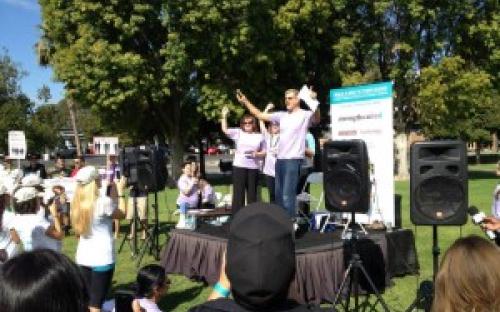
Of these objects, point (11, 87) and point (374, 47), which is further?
point (11, 87)

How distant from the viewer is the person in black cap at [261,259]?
1.88 metres

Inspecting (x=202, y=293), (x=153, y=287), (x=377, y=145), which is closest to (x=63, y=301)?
(x=153, y=287)

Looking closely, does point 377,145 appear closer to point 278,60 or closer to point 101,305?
point 101,305

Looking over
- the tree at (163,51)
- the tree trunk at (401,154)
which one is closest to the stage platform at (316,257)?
the tree at (163,51)

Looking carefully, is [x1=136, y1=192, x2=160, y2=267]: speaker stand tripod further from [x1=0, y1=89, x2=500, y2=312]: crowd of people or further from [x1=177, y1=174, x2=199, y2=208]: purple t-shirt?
[x1=177, y1=174, x2=199, y2=208]: purple t-shirt

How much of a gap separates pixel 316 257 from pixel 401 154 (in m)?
21.8

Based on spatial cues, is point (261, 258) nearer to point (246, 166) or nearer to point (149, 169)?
point (246, 166)

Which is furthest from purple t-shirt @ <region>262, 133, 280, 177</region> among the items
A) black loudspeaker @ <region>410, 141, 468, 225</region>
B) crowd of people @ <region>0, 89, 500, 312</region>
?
black loudspeaker @ <region>410, 141, 468, 225</region>

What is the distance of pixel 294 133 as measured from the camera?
7402 mm

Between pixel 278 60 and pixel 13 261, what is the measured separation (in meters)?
23.5

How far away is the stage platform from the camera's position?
291 inches

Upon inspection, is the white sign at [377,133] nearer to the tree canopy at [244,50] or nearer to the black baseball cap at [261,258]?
the black baseball cap at [261,258]

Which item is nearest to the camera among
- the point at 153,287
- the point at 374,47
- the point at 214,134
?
the point at 153,287

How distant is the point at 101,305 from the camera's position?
553 cm
